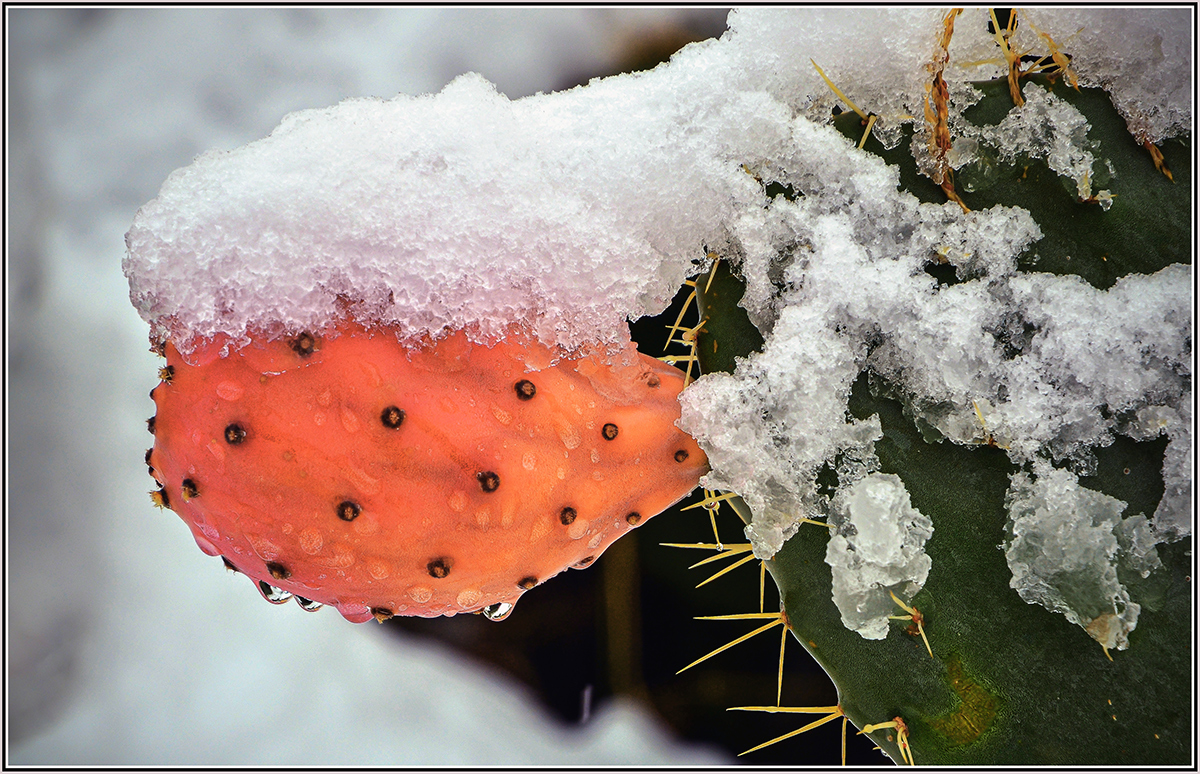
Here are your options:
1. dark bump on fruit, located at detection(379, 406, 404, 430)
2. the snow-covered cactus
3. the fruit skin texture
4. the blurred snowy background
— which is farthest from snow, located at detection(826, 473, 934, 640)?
the blurred snowy background

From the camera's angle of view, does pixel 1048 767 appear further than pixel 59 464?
No

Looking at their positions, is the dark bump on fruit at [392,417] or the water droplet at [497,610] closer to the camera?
the dark bump on fruit at [392,417]

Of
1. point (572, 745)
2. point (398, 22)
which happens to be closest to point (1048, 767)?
point (572, 745)

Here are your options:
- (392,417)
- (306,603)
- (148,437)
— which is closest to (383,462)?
(392,417)

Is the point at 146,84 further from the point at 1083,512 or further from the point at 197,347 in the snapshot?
the point at 1083,512

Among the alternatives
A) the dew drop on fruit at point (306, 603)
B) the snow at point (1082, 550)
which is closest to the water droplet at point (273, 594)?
the dew drop on fruit at point (306, 603)

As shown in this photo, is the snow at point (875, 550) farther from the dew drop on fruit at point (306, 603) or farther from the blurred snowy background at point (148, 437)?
the blurred snowy background at point (148, 437)

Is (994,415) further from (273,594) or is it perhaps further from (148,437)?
(148,437)
